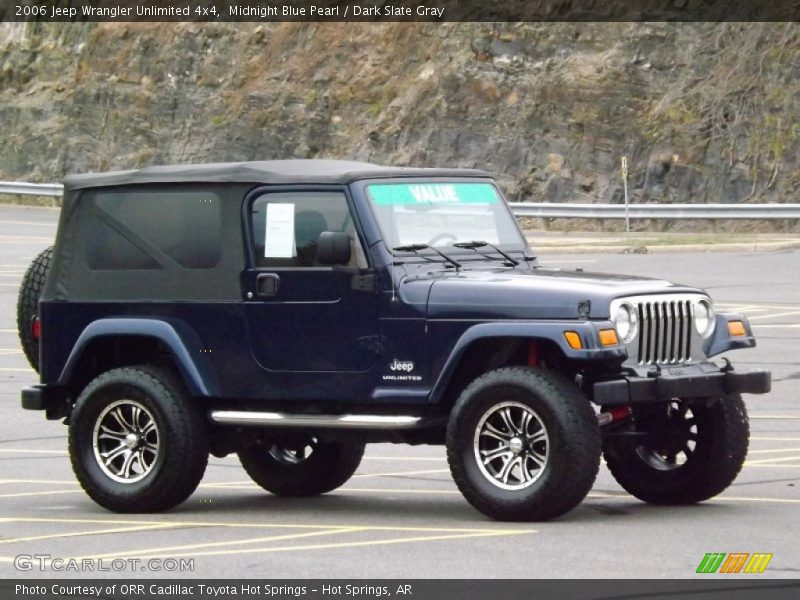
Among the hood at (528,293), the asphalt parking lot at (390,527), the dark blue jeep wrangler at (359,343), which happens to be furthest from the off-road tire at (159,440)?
the hood at (528,293)

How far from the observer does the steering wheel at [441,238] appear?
10.4 meters

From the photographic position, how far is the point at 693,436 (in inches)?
409

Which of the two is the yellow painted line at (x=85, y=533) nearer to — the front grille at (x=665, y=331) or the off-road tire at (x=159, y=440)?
the off-road tire at (x=159, y=440)

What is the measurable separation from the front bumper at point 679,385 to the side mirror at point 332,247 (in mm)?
1568

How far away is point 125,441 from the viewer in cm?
1041

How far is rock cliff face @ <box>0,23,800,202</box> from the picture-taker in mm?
38812

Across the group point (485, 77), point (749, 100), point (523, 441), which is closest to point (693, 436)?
point (523, 441)

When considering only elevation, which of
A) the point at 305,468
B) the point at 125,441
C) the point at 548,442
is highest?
the point at 548,442

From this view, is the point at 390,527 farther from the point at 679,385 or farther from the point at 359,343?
the point at 679,385

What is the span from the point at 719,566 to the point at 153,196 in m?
4.22

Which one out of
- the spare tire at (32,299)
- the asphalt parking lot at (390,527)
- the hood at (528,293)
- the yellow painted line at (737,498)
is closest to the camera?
the asphalt parking lot at (390,527)

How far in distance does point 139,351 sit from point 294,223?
4.26ft

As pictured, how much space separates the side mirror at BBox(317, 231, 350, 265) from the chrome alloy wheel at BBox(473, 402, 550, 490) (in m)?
1.20

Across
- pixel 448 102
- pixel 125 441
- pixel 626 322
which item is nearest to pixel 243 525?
pixel 125 441
